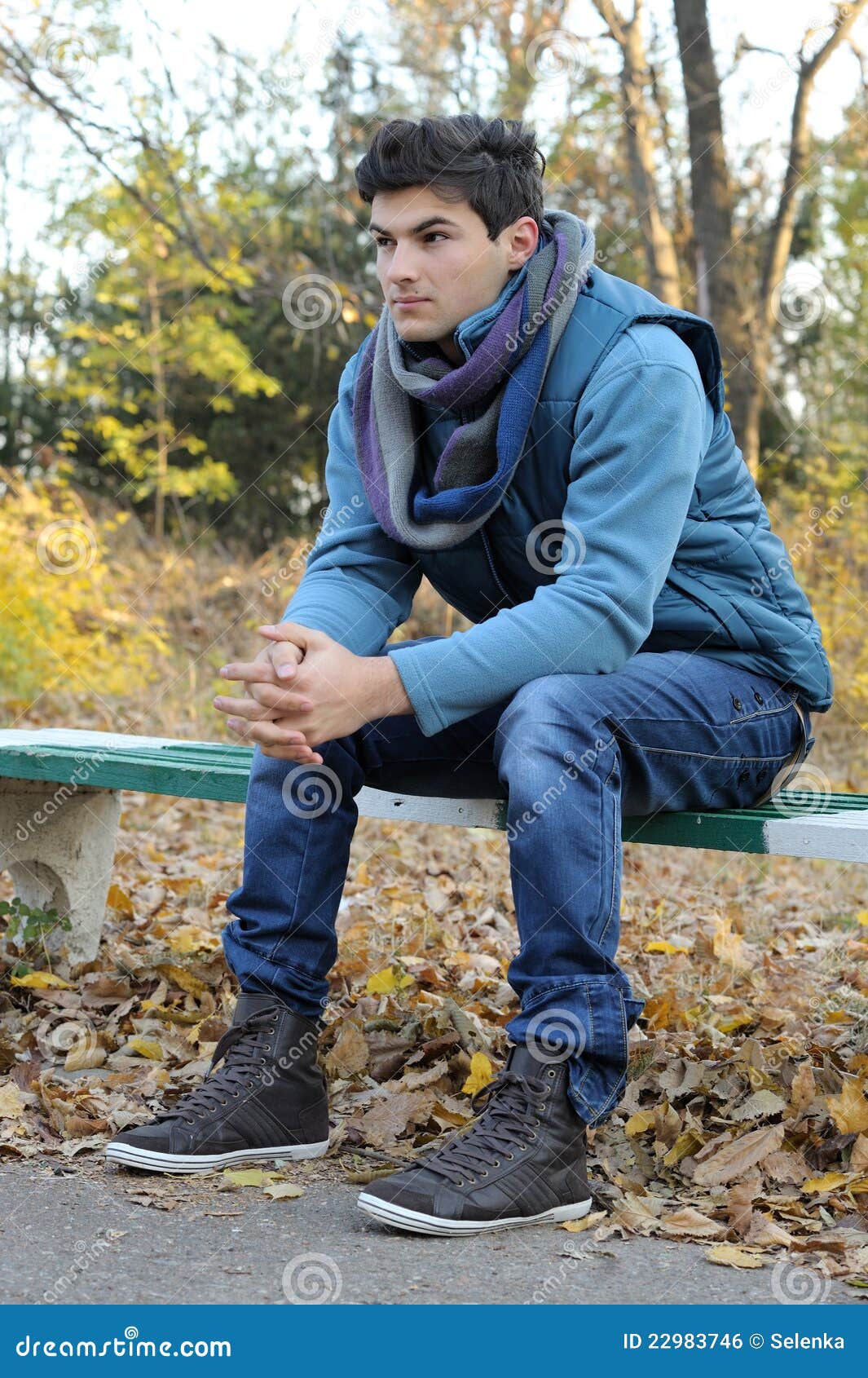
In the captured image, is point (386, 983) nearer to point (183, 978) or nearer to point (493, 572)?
point (183, 978)

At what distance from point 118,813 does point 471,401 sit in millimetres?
1573

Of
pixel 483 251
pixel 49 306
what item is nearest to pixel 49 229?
pixel 49 306

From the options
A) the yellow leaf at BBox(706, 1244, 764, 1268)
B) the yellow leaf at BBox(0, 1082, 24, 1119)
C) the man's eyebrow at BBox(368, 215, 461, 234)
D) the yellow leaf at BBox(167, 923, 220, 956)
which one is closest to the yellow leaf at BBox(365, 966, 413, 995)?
the yellow leaf at BBox(167, 923, 220, 956)

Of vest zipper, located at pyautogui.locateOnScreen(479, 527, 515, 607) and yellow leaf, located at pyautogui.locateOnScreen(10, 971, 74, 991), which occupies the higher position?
vest zipper, located at pyautogui.locateOnScreen(479, 527, 515, 607)

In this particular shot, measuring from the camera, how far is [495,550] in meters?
2.68

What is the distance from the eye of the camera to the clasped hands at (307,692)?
2264 millimetres

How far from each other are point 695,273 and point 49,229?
5691 millimetres

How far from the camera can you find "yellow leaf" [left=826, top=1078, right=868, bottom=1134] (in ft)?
7.89

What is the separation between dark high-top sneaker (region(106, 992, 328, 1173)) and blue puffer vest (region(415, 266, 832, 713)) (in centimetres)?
94

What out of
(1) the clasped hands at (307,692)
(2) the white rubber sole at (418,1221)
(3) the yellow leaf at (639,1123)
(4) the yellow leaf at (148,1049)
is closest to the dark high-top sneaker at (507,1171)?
(2) the white rubber sole at (418,1221)

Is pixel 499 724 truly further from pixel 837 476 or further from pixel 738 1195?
pixel 837 476

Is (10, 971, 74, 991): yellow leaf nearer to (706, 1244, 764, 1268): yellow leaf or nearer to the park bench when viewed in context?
the park bench

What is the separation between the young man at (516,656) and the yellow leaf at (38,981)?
92cm

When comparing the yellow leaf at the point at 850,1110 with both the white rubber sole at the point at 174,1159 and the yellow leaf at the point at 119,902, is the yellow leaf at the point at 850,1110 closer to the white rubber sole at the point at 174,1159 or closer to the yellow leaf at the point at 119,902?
the white rubber sole at the point at 174,1159
